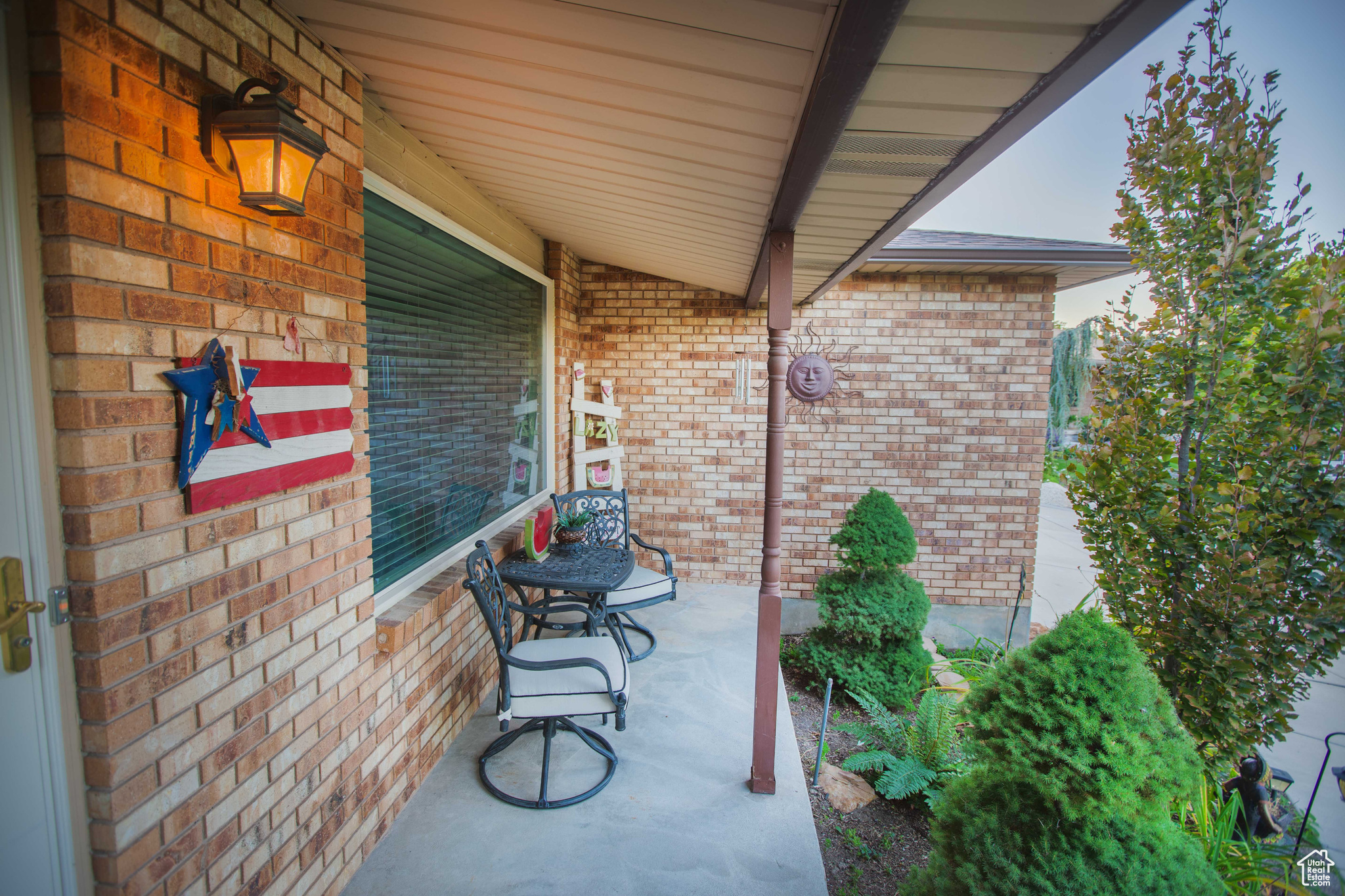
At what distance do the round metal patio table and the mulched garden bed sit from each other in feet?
4.52

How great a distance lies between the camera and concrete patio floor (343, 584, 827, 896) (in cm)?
212

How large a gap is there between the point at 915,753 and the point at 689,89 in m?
3.14

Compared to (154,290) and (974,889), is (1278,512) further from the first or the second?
(154,290)

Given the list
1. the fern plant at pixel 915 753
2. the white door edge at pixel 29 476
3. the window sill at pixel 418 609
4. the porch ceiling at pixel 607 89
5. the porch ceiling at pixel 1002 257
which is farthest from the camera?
the porch ceiling at pixel 1002 257

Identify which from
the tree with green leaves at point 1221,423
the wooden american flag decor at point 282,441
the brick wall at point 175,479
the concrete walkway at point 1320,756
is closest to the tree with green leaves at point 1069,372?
the concrete walkway at point 1320,756

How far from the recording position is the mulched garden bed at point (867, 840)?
2.35m

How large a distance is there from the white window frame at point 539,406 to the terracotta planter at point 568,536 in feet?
1.19

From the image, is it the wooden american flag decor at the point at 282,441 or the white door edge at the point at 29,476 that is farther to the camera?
the wooden american flag decor at the point at 282,441

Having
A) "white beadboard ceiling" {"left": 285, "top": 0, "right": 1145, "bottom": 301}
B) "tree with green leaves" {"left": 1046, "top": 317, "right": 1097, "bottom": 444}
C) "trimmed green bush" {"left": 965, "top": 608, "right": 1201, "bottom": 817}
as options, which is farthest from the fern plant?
"tree with green leaves" {"left": 1046, "top": 317, "right": 1097, "bottom": 444}

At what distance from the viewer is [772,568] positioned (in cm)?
269

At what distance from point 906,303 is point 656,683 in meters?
3.66

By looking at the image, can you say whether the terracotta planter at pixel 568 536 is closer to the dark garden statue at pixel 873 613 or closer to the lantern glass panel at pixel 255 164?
the dark garden statue at pixel 873 613

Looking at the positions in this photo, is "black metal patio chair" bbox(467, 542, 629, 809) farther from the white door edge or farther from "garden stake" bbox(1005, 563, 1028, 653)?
"garden stake" bbox(1005, 563, 1028, 653)

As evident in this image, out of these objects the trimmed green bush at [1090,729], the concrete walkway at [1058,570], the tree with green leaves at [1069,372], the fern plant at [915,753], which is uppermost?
the tree with green leaves at [1069,372]
